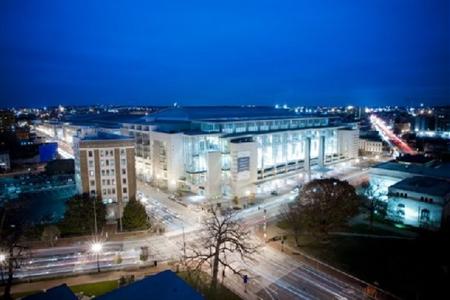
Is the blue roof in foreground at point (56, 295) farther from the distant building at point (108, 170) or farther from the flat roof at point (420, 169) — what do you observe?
the flat roof at point (420, 169)

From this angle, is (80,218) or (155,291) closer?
(155,291)

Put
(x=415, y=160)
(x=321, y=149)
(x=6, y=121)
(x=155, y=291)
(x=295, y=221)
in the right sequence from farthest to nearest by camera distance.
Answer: (x=6, y=121), (x=321, y=149), (x=415, y=160), (x=295, y=221), (x=155, y=291)

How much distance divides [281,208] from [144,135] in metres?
38.1

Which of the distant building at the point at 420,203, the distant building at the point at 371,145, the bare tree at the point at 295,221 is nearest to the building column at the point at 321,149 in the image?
the distant building at the point at 371,145

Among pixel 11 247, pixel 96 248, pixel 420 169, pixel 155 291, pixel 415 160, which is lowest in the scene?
pixel 96 248

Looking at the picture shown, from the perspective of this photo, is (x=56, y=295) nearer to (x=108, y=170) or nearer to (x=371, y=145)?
(x=108, y=170)

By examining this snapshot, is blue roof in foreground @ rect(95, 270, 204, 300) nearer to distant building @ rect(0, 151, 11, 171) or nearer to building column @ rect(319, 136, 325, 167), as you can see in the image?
building column @ rect(319, 136, 325, 167)

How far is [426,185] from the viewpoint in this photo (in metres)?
51.6

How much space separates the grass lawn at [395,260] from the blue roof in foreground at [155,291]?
65.9 ft

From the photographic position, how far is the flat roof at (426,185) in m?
48.6

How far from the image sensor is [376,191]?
60.8 meters

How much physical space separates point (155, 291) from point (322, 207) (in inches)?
1075

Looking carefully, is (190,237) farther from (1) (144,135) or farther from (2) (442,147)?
(2) (442,147)

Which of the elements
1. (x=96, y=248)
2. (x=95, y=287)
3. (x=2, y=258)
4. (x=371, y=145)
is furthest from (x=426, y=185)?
(x=2, y=258)
